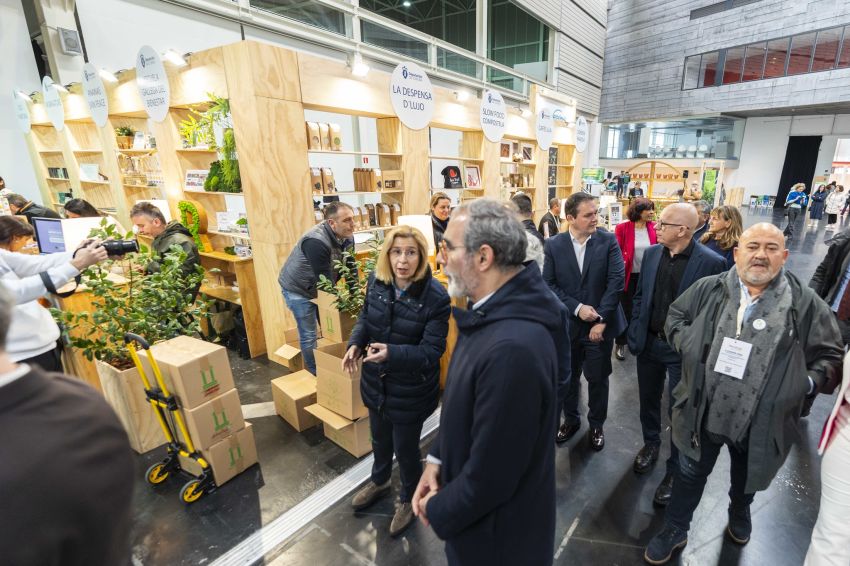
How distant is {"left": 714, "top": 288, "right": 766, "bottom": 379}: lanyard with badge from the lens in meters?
1.62

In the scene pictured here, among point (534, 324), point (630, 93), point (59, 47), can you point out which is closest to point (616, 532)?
point (534, 324)

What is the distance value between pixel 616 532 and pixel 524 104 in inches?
529

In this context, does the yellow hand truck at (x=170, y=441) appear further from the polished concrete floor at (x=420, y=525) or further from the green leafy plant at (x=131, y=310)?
the green leafy plant at (x=131, y=310)

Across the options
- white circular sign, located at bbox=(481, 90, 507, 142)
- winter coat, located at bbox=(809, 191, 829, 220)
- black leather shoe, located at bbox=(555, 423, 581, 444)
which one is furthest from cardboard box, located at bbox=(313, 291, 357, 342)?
winter coat, located at bbox=(809, 191, 829, 220)

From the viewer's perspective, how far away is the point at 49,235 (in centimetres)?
344

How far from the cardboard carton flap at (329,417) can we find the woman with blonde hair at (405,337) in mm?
665

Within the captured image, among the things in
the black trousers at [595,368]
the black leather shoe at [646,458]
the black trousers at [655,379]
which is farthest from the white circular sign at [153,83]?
the black leather shoe at [646,458]

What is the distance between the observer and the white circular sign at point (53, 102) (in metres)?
6.01

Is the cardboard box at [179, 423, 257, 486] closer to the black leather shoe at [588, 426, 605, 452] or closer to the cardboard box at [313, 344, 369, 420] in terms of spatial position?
the cardboard box at [313, 344, 369, 420]

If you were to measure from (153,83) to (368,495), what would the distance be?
4.75 metres

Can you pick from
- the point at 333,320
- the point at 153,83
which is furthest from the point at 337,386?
the point at 153,83

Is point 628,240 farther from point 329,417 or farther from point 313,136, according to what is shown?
point 313,136

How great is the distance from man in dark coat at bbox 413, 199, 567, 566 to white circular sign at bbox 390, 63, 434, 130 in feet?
12.8

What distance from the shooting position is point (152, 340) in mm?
2592
